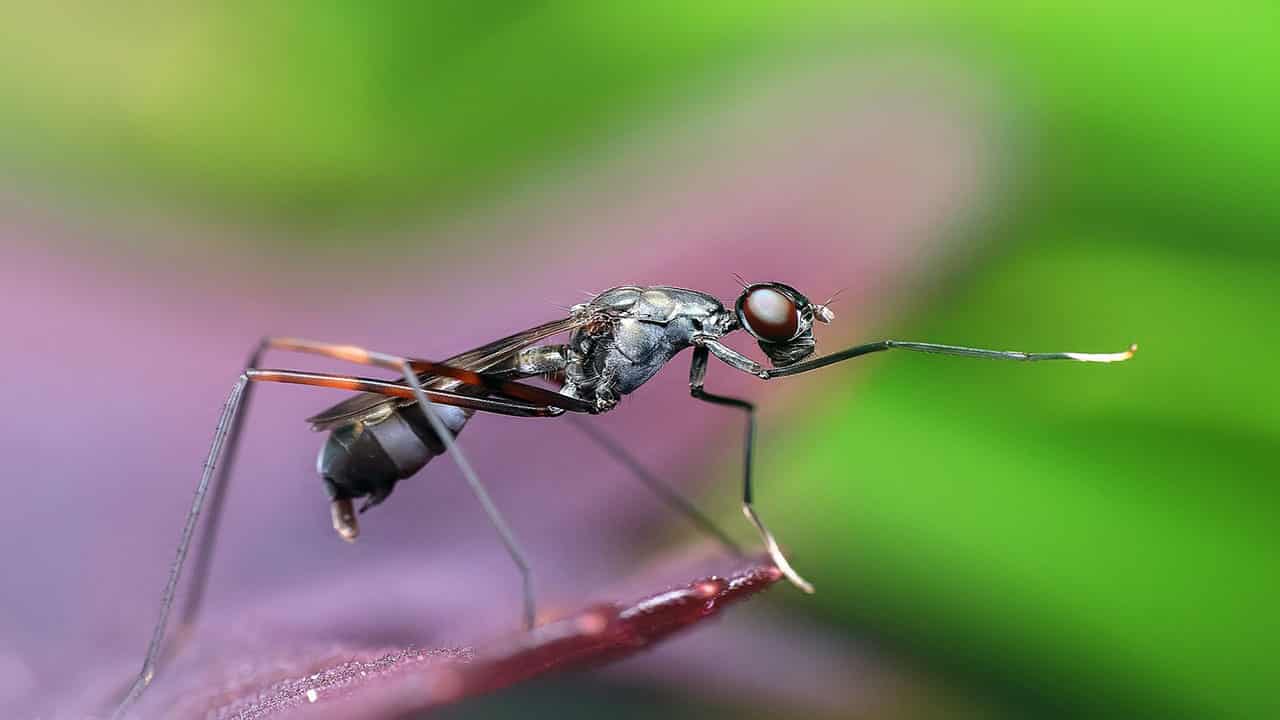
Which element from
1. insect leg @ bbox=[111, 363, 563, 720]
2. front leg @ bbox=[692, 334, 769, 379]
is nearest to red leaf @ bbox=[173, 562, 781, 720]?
insect leg @ bbox=[111, 363, 563, 720]

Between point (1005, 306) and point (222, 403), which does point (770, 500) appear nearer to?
point (1005, 306)

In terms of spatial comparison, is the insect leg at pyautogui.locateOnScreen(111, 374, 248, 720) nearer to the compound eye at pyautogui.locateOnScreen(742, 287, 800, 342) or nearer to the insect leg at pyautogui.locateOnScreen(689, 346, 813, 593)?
the insect leg at pyautogui.locateOnScreen(689, 346, 813, 593)

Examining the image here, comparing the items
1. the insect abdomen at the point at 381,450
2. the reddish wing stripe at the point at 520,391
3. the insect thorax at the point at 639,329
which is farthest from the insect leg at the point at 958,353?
the insect abdomen at the point at 381,450

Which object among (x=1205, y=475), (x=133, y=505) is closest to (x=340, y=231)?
(x=133, y=505)

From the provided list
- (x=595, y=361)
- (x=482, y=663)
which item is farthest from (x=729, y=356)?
(x=482, y=663)

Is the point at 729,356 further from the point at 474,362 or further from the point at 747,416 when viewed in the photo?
the point at 474,362

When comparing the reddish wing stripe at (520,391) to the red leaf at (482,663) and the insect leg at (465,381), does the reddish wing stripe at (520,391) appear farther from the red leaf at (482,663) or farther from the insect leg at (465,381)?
the red leaf at (482,663)
